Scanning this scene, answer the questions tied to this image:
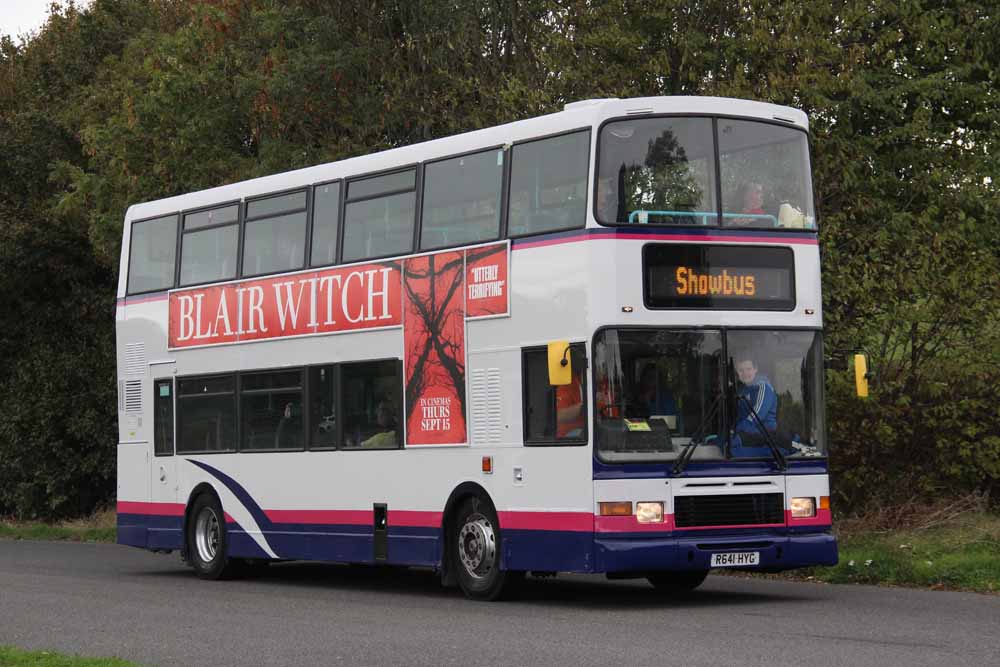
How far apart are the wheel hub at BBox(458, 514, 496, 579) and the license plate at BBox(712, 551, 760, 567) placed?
2.24m

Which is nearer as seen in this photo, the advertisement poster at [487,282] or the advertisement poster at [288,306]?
the advertisement poster at [487,282]

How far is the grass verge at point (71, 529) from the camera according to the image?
31.7 m

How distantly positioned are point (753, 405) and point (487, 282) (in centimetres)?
272

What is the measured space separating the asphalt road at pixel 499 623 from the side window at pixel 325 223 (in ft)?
11.6

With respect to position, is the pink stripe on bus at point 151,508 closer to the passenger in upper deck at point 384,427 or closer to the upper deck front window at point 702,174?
the passenger in upper deck at point 384,427

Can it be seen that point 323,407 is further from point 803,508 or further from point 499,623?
point 803,508

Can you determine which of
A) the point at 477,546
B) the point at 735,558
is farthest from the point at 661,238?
the point at 477,546

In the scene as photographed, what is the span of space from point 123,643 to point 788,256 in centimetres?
675

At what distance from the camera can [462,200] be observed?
17094 millimetres

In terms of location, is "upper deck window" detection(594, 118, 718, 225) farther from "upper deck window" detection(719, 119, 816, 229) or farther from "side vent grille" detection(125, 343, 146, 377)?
"side vent grille" detection(125, 343, 146, 377)

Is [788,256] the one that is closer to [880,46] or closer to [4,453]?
[880,46]

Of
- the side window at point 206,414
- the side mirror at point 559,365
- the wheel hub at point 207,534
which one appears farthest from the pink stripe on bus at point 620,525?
the wheel hub at point 207,534

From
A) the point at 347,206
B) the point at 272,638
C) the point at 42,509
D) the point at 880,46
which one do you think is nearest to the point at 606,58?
the point at 880,46

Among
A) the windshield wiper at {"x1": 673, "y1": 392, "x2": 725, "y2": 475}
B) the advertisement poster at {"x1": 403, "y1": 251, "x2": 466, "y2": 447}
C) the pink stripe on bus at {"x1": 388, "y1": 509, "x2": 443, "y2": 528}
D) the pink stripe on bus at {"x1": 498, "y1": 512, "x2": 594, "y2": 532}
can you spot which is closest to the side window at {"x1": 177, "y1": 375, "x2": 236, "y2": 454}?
the pink stripe on bus at {"x1": 388, "y1": 509, "x2": 443, "y2": 528}
